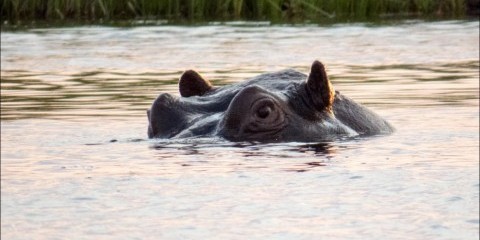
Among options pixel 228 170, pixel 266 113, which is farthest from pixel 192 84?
pixel 228 170

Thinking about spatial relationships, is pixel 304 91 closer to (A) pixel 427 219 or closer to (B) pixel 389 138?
(B) pixel 389 138

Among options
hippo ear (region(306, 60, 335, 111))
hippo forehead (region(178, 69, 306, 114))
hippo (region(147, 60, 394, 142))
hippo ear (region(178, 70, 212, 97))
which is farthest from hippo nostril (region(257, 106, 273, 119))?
hippo ear (region(178, 70, 212, 97))

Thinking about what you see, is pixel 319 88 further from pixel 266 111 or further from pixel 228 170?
pixel 228 170

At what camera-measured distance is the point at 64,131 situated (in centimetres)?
850

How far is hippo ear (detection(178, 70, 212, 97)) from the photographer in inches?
308

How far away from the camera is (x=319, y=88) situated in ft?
24.0

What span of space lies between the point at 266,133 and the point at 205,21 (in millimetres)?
13673

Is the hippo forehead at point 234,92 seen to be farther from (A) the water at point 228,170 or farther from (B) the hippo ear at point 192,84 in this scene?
(A) the water at point 228,170

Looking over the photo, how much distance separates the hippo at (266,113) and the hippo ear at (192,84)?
0.55 feet

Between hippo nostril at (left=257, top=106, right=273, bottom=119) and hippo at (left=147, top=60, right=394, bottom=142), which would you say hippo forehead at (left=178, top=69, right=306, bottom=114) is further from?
hippo nostril at (left=257, top=106, right=273, bottom=119)

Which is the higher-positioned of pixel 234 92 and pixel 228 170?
pixel 234 92

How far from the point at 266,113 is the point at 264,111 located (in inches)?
1.4

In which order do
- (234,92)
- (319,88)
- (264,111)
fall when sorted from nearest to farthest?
(264,111) → (319,88) → (234,92)

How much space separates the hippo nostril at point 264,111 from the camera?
7.05 metres
